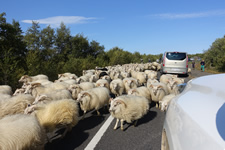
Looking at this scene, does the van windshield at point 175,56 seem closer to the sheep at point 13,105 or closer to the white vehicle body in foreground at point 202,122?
the sheep at point 13,105

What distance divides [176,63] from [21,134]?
1354 cm

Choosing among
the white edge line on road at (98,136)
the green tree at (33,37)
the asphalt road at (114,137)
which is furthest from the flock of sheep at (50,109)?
the green tree at (33,37)

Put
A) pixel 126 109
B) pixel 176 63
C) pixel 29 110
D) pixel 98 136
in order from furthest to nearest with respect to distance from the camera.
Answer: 1. pixel 176 63
2. pixel 126 109
3. pixel 98 136
4. pixel 29 110

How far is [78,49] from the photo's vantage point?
106ft

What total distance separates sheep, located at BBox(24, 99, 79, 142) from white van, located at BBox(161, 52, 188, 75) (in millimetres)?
11612

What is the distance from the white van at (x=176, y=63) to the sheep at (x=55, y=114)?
11612 mm

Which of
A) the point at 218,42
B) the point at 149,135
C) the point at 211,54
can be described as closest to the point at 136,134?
the point at 149,135

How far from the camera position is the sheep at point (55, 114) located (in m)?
3.76

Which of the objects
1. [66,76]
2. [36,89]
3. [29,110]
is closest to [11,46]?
[66,76]

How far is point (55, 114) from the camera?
3887mm

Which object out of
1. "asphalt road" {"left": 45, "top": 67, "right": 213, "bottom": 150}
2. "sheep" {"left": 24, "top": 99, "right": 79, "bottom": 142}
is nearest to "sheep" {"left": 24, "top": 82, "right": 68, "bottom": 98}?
"asphalt road" {"left": 45, "top": 67, "right": 213, "bottom": 150}

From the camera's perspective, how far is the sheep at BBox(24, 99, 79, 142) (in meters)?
3.76

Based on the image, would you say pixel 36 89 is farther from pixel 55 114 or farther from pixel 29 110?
pixel 55 114

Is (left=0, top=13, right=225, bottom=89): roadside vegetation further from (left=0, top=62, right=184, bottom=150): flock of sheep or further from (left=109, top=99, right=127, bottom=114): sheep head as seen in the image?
(left=109, top=99, right=127, bottom=114): sheep head
